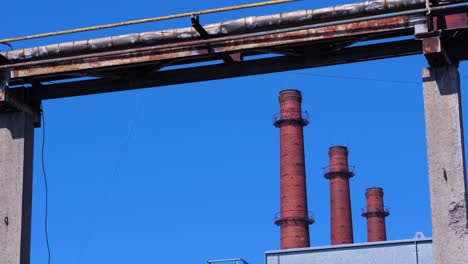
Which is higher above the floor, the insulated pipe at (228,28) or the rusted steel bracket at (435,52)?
the insulated pipe at (228,28)

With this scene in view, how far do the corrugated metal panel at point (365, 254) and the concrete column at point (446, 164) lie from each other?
1226 cm

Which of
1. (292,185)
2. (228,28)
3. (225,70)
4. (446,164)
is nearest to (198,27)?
(228,28)

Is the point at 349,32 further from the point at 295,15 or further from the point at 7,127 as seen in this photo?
the point at 7,127

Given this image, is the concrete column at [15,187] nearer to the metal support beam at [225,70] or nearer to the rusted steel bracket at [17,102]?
the rusted steel bracket at [17,102]

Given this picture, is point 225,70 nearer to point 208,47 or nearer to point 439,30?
point 208,47

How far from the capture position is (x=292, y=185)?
1665 inches

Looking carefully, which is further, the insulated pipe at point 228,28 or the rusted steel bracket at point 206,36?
the rusted steel bracket at point 206,36

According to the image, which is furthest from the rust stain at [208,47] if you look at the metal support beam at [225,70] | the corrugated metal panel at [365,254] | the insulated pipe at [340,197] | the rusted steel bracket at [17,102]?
the insulated pipe at [340,197]

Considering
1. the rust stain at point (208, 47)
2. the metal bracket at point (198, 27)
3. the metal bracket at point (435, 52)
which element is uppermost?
the metal bracket at point (198, 27)

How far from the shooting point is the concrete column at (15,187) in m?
13.1

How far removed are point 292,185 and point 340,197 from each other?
391cm

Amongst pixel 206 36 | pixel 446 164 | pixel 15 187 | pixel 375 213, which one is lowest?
pixel 446 164

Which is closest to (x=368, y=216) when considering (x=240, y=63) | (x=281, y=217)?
(x=281, y=217)

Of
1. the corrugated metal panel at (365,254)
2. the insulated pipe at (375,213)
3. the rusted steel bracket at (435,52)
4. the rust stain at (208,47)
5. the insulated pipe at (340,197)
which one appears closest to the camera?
the rusted steel bracket at (435,52)
